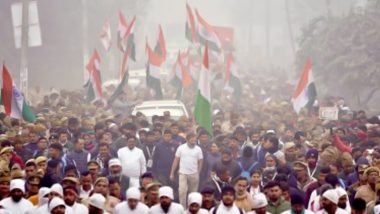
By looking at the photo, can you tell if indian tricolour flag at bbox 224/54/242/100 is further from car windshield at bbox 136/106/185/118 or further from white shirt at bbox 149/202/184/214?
white shirt at bbox 149/202/184/214

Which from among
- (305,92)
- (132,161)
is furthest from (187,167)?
(305,92)

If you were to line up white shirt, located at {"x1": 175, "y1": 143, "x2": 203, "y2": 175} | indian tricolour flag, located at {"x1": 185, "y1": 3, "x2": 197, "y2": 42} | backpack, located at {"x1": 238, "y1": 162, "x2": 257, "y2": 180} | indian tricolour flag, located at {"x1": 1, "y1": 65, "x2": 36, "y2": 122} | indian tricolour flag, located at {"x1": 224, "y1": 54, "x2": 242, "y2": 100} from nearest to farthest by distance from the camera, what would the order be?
backpack, located at {"x1": 238, "y1": 162, "x2": 257, "y2": 180} < white shirt, located at {"x1": 175, "y1": 143, "x2": 203, "y2": 175} < indian tricolour flag, located at {"x1": 1, "y1": 65, "x2": 36, "y2": 122} < indian tricolour flag, located at {"x1": 185, "y1": 3, "x2": 197, "y2": 42} < indian tricolour flag, located at {"x1": 224, "y1": 54, "x2": 242, "y2": 100}

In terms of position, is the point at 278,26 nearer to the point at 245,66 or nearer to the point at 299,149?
the point at 245,66

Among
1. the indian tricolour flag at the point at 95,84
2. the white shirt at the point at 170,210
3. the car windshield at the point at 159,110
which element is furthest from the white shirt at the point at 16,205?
the indian tricolour flag at the point at 95,84

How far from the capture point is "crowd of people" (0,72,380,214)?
1008 cm

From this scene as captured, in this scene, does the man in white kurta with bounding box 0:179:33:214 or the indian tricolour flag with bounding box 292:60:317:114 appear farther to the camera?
the indian tricolour flag with bounding box 292:60:317:114

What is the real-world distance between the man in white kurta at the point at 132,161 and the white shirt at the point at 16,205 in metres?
3.63

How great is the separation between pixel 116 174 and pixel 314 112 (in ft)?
34.0

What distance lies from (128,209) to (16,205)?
127 cm

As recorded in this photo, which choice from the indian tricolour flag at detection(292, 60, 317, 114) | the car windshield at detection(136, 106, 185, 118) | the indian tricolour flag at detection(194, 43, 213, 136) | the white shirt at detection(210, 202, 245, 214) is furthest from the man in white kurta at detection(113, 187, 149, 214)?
the car windshield at detection(136, 106, 185, 118)

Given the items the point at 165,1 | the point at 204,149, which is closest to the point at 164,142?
the point at 204,149

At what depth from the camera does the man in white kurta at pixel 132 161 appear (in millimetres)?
13719

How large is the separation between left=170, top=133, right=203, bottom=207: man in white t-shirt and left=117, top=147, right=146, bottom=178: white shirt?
2.32 ft

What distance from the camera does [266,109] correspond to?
22734 millimetres
